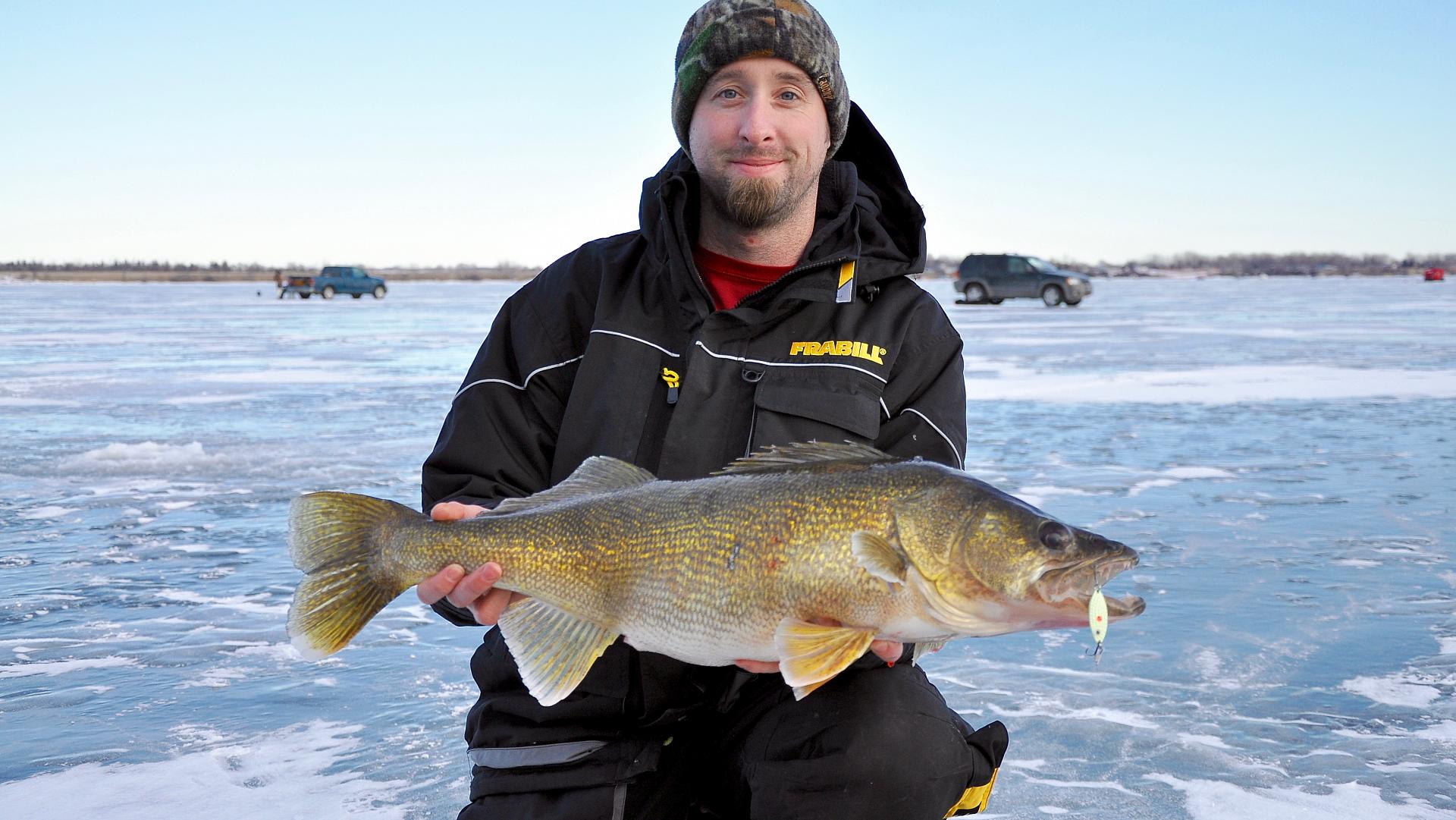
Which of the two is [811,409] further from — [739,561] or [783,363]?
[739,561]

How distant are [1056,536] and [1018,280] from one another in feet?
108

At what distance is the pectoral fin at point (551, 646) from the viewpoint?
270cm

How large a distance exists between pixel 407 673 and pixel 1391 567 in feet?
14.7

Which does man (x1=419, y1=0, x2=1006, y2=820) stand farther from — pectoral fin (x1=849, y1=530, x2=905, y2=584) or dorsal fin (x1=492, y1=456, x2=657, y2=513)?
pectoral fin (x1=849, y1=530, x2=905, y2=584)

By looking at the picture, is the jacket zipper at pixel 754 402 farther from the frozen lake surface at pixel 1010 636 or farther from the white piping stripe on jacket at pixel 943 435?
the frozen lake surface at pixel 1010 636

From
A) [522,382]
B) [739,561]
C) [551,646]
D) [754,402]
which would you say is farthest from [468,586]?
[754,402]

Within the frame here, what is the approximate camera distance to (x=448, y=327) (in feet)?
75.8

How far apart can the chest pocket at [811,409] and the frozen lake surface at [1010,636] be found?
128cm

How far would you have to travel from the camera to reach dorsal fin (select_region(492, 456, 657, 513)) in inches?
109

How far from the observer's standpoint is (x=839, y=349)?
10.4 feet

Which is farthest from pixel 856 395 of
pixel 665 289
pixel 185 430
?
pixel 185 430

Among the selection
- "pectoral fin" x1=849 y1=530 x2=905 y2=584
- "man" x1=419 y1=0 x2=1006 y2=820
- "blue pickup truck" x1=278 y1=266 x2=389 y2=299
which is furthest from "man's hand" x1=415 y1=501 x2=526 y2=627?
"blue pickup truck" x1=278 y1=266 x2=389 y2=299

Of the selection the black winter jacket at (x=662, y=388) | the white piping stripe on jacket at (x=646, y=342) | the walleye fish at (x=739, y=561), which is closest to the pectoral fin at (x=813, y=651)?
the walleye fish at (x=739, y=561)

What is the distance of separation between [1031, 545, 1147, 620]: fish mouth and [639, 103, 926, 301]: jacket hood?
1.19m
